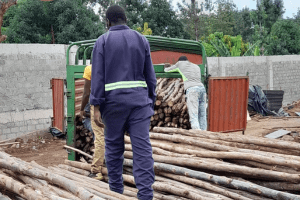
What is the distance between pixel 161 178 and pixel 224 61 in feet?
36.5

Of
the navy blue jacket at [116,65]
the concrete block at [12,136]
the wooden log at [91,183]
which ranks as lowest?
the concrete block at [12,136]

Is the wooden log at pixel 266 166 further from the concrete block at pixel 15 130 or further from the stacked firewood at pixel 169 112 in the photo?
the concrete block at pixel 15 130

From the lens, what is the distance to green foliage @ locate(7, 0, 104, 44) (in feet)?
70.9

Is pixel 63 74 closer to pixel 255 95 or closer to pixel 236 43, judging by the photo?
pixel 255 95

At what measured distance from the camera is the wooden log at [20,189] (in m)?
3.40

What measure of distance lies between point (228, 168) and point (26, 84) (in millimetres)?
7397

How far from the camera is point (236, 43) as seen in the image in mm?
23828

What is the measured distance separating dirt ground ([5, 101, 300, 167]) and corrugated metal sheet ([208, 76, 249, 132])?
8.64 ft

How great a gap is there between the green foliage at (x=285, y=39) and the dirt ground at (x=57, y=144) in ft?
45.6

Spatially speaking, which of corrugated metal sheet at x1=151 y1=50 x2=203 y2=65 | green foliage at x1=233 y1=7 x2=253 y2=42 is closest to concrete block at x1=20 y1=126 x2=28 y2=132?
corrugated metal sheet at x1=151 y1=50 x2=203 y2=65

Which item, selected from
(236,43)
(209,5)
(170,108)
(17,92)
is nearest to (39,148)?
(17,92)

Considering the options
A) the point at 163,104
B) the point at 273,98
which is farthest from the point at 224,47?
the point at 163,104

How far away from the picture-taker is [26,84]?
10062 millimetres

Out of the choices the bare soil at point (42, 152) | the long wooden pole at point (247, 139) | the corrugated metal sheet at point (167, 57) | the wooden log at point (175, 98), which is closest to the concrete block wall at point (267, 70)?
the corrugated metal sheet at point (167, 57)
